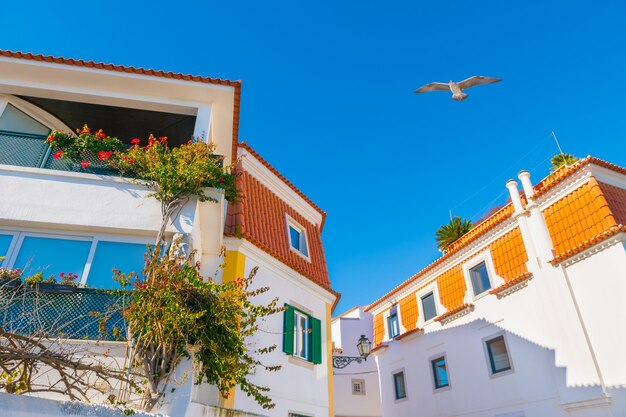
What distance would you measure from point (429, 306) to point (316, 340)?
357 inches

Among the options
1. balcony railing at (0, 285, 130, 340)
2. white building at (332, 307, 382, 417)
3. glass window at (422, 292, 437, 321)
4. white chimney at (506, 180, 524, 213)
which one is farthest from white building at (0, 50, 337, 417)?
white building at (332, 307, 382, 417)

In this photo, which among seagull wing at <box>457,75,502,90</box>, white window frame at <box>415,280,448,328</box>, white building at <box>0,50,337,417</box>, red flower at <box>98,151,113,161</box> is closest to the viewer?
white building at <box>0,50,337,417</box>

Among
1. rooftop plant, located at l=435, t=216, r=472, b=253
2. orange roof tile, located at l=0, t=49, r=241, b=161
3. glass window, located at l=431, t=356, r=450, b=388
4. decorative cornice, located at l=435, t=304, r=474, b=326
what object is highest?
rooftop plant, located at l=435, t=216, r=472, b=253

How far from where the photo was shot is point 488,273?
1645 cm

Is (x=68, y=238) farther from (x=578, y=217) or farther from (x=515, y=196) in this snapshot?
(x=515, y=196)

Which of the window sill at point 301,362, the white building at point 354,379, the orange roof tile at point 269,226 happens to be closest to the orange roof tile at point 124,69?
the orange roof tile at point 269,226

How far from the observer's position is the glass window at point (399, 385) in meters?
19.5

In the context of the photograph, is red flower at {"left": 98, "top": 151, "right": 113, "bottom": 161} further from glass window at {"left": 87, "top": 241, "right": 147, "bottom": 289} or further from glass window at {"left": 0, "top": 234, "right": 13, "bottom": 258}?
glass window at {"left": 0, "top": 234, "right": 13, "bottom": 258}

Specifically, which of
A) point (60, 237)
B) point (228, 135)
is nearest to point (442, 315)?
point (228, 135)

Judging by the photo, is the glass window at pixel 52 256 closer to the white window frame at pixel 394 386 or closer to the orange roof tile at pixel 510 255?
the orange roof tile at pixel 510 255

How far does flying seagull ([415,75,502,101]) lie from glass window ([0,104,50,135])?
36.7ft

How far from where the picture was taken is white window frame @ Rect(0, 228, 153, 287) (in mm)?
6952

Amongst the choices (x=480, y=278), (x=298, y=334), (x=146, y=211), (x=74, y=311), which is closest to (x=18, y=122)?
(x=146, y=211)

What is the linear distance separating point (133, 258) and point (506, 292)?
44.0 feet
